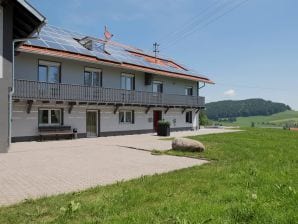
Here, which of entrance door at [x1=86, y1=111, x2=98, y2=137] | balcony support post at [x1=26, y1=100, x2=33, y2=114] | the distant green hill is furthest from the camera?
the distant green hill

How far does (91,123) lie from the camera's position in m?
23.6

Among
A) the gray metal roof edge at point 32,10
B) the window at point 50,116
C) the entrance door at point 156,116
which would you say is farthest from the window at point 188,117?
the gray metal roof edge at point 32,10

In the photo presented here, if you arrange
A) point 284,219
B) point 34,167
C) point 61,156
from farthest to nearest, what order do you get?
point 61,156
point 34,167
point 284,219

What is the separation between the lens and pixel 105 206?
561 cm

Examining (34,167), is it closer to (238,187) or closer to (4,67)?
(4,67)

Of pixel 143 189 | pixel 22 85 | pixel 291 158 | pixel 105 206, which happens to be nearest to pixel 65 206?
pixel 105 206

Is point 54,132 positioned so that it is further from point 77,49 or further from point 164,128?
point 164,128

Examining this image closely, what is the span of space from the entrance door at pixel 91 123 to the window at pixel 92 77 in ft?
6.95

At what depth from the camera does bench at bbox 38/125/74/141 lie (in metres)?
19.7

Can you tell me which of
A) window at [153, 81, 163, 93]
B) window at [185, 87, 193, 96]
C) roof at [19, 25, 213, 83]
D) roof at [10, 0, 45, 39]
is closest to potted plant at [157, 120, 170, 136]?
roof at [19, 25, 213, 83]

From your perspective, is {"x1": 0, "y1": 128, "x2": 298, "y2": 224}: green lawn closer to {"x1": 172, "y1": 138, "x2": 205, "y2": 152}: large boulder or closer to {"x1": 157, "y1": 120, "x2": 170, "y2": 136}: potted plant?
{"x1": 172, "y1": 138, "x2": 205, "y2": 152}: large boulder

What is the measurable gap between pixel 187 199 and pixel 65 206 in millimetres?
2177

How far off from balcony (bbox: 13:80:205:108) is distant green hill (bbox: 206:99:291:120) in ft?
209

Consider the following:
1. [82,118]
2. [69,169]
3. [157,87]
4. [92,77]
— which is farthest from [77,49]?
[69,169]
